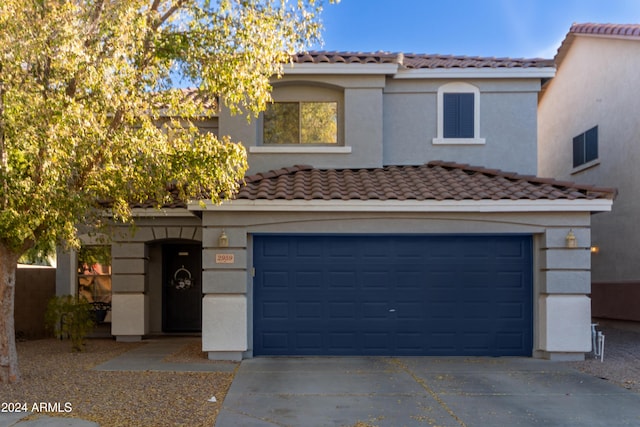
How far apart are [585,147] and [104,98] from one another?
49.2ft

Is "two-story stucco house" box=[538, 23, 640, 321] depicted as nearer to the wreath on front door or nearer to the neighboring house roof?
the neighboring house roof

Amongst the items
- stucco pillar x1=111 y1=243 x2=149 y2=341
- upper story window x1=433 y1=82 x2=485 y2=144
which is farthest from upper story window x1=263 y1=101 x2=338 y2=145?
stucco pillar x1=111 y1=243 x2=149 y2=341

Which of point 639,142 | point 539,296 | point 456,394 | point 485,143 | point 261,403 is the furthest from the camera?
point 639,142

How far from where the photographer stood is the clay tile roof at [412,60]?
47.1ft

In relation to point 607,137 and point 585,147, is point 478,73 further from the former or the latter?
point 585,147

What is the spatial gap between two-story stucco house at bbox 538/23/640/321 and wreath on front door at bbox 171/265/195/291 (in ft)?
37.1

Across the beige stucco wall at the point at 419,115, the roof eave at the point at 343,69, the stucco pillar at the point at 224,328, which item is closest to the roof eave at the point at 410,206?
the stucco pillar at the point at 224,328

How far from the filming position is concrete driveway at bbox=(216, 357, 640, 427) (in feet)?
25.2

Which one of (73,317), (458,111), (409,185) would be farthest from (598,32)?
(73,317)

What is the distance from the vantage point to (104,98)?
29.5ft

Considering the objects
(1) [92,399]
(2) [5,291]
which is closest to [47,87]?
(2) [5,291]

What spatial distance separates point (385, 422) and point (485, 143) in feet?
29.4

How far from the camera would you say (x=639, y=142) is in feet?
51.9

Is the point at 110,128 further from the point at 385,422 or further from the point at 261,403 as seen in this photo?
the point at 385,422
